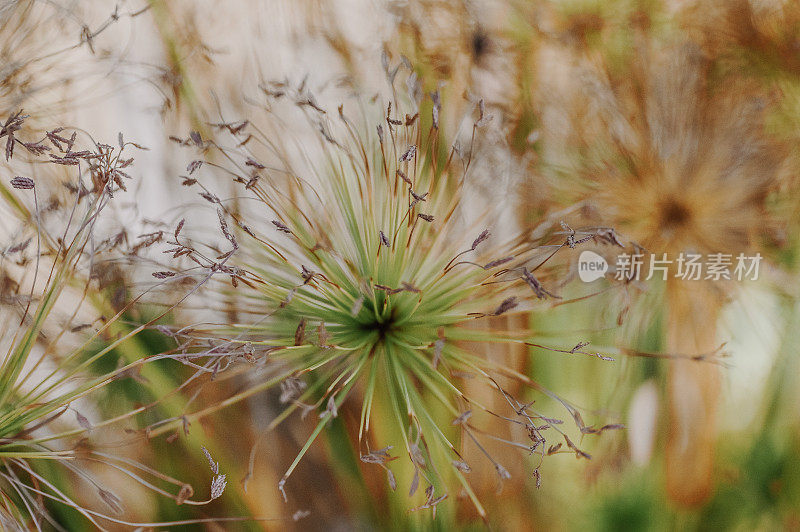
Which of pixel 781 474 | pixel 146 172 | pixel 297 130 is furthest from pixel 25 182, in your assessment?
pixel 781 474

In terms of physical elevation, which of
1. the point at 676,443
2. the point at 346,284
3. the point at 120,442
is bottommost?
the point at 120,442

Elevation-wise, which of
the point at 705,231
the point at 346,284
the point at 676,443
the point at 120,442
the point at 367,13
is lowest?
the point at 120,442

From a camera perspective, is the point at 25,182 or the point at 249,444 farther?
the point at 249,444

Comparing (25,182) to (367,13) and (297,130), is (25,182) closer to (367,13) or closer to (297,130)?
A: (297,130)

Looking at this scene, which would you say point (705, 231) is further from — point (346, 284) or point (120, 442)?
point (120, 442)

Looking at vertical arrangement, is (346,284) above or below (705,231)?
below

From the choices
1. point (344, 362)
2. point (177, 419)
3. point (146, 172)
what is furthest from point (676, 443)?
point (146, 172)

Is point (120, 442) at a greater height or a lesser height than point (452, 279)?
lesser

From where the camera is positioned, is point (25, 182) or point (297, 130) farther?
point (297, 130)

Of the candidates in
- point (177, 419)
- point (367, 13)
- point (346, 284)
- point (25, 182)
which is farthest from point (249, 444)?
point (367, 13)
